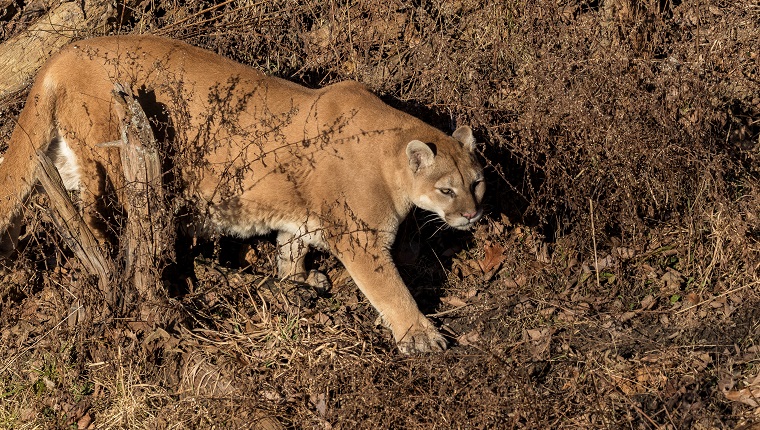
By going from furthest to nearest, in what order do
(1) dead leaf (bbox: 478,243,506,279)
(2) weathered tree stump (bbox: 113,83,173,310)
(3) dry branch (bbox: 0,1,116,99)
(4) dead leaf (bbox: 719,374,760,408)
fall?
(3) dry branch (bbox: 0,1,116,99) → (1) dead leaf (bbox: 478,243,506,279) → (2) weathered tree stump (bbox: 113,83,173,310) → (4) dead leaf (bbox: 719,374,760,408)

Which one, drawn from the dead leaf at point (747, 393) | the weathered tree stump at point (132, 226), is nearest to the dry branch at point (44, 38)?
the weathered tree stump at point (132, 226)

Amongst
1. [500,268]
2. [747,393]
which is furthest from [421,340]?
[747,393]

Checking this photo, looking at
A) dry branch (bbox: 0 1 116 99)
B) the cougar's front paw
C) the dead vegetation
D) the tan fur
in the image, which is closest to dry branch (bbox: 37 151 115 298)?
the dead vegetation

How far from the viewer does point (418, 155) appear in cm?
637

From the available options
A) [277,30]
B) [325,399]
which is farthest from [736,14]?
[325,399]

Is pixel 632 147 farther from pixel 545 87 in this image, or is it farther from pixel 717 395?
pixel 717 395

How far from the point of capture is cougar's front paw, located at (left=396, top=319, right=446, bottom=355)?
620cm

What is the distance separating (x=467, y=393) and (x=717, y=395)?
1588 mm

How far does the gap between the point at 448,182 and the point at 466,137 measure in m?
0.47

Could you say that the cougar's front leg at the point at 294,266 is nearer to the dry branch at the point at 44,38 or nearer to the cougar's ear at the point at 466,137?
the cougar's ear at the point at 466,137

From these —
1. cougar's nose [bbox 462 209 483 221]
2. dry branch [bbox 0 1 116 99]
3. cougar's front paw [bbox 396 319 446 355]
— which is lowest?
cougar's front paw [bbox 396 319 446 355]

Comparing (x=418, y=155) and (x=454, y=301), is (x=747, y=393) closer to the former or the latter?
(x=454, y=301)

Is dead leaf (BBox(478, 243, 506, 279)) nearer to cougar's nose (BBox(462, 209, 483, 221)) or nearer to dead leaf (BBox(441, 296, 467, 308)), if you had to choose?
A: dead leaf (BBox(441, 296, 467, 308))

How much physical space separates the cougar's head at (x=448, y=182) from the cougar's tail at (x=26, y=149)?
2690 millimetres
